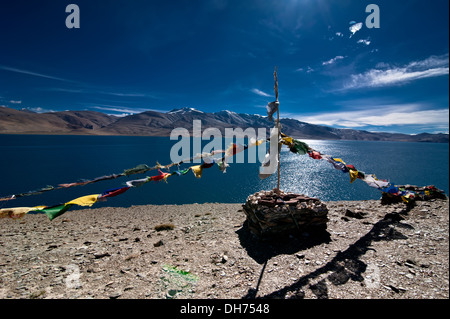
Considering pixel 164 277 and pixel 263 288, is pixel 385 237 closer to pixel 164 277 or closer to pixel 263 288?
pixel 263 288

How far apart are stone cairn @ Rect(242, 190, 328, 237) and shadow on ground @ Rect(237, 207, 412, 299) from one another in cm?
43

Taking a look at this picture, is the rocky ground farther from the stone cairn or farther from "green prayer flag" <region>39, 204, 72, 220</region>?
"green prayer flag" <region>39, 204, 72, 220</region>

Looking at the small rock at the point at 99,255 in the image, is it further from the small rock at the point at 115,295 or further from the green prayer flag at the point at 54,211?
the green prayer flag at the point at 54,211

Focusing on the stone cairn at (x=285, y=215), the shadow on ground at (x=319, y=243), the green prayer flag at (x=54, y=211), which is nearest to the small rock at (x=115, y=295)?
the green prayer flag at (x=54, y=211)

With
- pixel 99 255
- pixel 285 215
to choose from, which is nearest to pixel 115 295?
pixel 99 255

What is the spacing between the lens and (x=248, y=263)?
711 centimetres

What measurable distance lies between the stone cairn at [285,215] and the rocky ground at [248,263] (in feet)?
1.35

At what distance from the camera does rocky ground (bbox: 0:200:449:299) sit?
18.4 feet

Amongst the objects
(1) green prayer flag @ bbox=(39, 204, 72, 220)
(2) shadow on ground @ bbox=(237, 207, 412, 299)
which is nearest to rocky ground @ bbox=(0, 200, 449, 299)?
(2) shadow on ground @ bbox=(237, 207, 412, 299)

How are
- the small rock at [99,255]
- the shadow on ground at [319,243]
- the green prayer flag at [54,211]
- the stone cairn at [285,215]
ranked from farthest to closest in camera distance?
1. the small rock at [99,255]
2. the stone cairn at [285,215]
3. the shadow on ground at [319,243]
4. the green prayer flag at [54,211]

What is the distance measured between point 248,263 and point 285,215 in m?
2.55

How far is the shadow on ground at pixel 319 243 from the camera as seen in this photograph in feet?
18.2

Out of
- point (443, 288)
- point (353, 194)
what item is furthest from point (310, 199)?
point (353, 194)

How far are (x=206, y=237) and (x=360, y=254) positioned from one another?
267 inches
